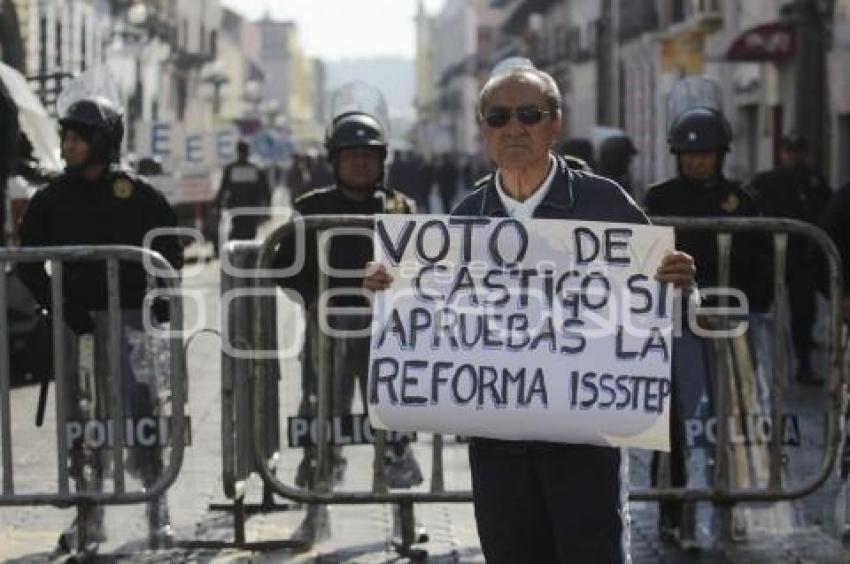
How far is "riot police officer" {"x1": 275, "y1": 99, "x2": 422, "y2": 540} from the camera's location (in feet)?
26.2

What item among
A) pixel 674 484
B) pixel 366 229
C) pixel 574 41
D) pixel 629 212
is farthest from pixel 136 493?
pixel 574 41

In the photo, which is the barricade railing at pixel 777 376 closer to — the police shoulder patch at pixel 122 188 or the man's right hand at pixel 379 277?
the police shoulder patch at pixel 122 188

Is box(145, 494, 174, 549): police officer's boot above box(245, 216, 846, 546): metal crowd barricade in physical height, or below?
below

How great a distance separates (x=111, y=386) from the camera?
25.0ft

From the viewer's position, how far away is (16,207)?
571 inches

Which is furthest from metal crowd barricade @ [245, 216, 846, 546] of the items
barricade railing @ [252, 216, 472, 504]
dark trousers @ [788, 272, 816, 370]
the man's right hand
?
dark trousers @ [788, 272, 816, 370]

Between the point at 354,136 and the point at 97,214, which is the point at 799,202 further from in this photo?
the point at 97,214

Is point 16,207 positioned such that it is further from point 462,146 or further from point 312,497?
point 462,146

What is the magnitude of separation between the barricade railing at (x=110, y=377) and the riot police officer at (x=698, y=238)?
71.6 inches

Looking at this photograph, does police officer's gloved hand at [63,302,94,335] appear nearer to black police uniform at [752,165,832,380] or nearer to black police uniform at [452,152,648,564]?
black police uniform at [452,152,648,564]

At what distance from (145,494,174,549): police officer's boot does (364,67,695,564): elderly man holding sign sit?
2.69 meters

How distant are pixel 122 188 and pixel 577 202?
3.00 meters

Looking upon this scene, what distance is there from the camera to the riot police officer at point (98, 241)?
7648 millimetres

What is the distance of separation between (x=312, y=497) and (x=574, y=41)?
54.8 m
